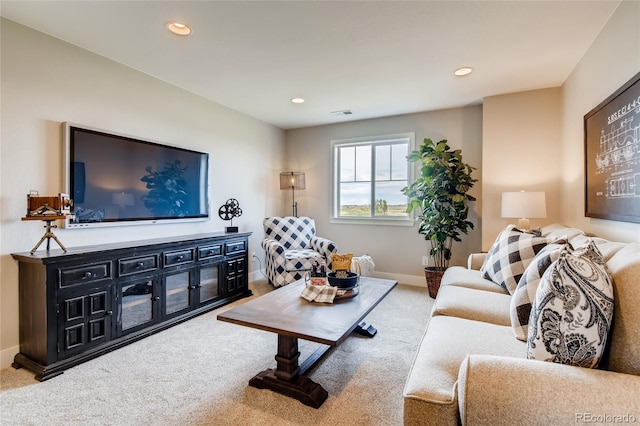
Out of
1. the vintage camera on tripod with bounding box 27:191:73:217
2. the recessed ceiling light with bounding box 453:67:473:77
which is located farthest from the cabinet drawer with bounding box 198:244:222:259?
the recessed ceiling light with bounding box 453:67:473:77

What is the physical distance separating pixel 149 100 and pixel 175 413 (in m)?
2.80

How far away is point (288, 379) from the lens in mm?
1837

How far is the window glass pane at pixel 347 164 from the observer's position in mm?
4836

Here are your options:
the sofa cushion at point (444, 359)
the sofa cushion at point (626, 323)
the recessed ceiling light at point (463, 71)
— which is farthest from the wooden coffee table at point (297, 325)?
the recessed ceiling light at point (463, 71)

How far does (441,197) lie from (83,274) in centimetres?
354

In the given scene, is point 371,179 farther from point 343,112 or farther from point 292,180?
point 292,180

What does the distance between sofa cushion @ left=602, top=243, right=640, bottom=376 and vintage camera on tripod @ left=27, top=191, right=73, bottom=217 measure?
3.13 m

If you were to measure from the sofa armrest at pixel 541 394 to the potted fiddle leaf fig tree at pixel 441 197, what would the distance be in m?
2.78

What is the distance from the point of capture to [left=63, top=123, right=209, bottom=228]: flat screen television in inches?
97.7

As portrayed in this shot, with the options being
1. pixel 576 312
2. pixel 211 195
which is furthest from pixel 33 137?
pixel 576 312

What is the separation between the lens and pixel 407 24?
7.24 feet

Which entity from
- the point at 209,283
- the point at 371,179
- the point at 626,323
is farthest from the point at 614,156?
the point at 209,283

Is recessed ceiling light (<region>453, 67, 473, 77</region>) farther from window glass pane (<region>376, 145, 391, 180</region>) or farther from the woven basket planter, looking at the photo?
the woven basket planter

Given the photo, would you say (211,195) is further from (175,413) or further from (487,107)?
(487,107)
